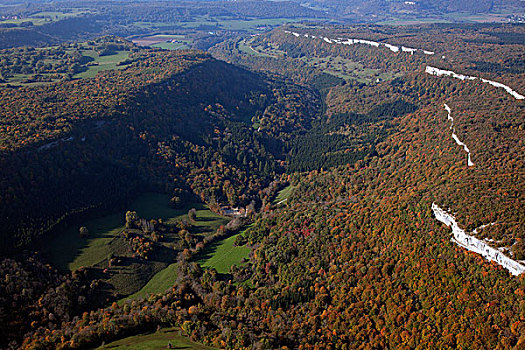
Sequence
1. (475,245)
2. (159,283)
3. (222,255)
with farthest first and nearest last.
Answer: (222,255), (159,283), (475,245)

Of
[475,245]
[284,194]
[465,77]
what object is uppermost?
[465,77]

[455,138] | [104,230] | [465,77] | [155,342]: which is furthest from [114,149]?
[465,77]

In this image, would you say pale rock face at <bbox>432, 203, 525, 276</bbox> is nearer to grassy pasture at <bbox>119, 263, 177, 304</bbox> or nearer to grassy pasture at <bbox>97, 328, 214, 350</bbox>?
grassy pasture at <bbox>97, 328, 214, 350</bbox>

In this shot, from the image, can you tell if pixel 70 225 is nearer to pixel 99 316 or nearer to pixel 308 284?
pixel 99 316

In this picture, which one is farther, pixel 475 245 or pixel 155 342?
pixel 155 342

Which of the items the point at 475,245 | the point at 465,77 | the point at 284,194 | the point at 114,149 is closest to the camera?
the point at 475,245

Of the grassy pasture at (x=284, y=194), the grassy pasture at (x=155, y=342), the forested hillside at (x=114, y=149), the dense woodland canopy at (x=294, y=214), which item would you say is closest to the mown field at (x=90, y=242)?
the forested hillside at (x=114, y=149)

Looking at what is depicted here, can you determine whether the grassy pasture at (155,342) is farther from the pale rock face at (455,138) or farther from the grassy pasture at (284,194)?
the pale rock face at (455,138)

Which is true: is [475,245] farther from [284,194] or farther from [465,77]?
[465,77]
